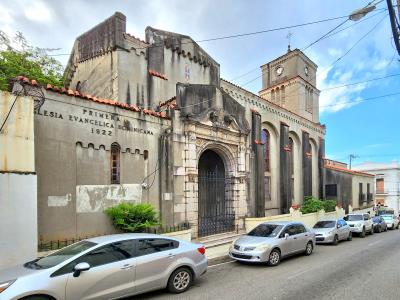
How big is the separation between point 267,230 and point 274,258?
1.36 m

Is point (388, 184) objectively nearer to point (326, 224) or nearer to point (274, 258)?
point (326, 224)

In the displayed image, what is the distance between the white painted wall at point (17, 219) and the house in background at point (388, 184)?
2077 inches

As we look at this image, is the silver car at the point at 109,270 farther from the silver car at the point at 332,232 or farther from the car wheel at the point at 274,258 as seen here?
the silver car at the point at 332,232

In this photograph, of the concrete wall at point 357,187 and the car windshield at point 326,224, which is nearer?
the car windshield at point 326,224

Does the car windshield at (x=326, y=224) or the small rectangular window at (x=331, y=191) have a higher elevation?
the small rectangular window at (x=331, y=191)

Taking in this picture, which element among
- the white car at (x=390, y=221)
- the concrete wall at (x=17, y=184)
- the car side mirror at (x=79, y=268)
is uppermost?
the concrete wall at (x=17, y=184)

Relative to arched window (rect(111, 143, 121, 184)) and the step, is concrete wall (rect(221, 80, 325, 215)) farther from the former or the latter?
arched window (rect(111, 143, 121, 184))

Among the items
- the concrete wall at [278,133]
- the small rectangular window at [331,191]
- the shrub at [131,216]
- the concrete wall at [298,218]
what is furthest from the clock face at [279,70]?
the shrub at [131,216]

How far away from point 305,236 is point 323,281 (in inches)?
165

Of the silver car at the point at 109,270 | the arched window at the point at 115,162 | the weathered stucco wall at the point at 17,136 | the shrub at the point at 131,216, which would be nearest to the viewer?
the silver car at the point at 109,270

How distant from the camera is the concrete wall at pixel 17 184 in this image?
8.05 m

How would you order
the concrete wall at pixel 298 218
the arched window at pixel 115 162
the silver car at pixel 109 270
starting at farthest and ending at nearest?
the concrete wall at pixel 298 218 → the arched window at pixel 115 162 → the silver car at pixel 109 270

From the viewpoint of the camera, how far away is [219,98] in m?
16.4

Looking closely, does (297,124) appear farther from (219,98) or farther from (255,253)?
(255,253)
